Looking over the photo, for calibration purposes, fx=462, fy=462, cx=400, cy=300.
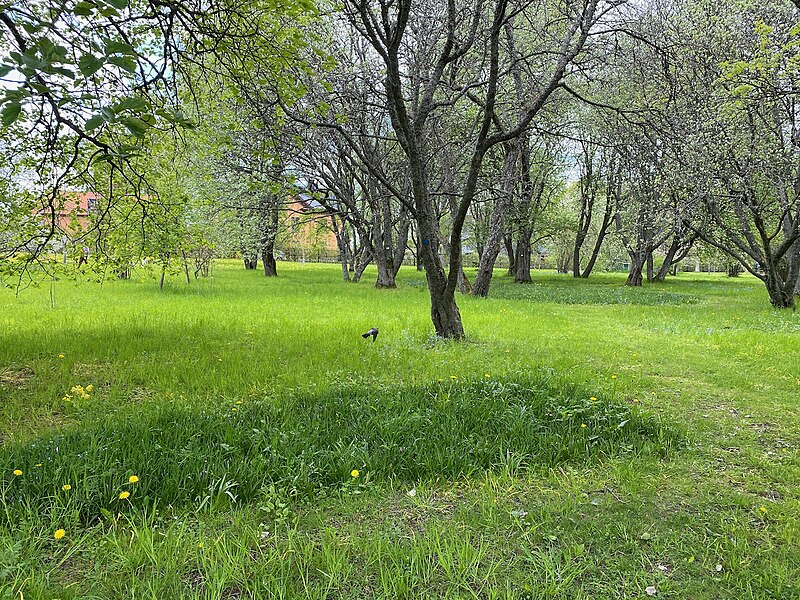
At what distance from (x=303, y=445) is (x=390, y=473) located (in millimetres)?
686

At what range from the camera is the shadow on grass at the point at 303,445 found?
9.16ft

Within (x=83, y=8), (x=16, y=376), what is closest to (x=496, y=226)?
(x=16, y=376)

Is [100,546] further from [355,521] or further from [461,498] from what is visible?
[461,498]

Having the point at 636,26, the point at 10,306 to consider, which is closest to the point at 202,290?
the point at 10,306

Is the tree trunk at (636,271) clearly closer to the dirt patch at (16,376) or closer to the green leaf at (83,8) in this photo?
the dirt patch at (16,376)

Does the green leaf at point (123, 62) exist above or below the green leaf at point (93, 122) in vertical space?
above

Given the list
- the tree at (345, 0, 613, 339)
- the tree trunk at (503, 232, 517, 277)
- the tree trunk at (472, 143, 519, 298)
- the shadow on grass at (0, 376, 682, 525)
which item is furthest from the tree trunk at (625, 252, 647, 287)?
the shadow on grass at (0, 376, 682, 525)

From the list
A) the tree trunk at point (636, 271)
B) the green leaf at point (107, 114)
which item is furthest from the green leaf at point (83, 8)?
the tree trunk at point (636, 271)

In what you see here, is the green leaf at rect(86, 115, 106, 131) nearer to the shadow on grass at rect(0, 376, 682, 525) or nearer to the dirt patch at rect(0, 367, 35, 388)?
the shadow on grass at rect(0, 376, 682, 525)

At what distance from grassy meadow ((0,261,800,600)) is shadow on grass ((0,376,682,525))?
0.02 meters

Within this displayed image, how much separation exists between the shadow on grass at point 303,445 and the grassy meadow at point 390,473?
0.02 metres

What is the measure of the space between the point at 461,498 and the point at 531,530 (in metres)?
0.53

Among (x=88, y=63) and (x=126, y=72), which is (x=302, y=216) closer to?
(x=126, y=72)

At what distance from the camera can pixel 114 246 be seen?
791 centimetres
